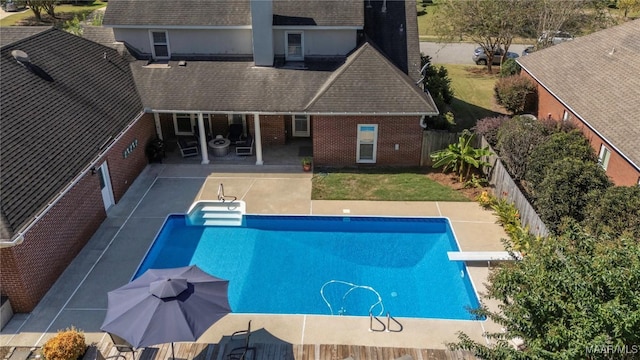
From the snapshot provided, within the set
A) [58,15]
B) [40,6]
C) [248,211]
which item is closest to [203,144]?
[248,211]

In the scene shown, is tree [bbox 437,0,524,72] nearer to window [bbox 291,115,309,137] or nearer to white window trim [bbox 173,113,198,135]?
window [bbox 291,115,309,137]

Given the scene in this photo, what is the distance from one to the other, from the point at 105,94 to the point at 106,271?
26.6 feet

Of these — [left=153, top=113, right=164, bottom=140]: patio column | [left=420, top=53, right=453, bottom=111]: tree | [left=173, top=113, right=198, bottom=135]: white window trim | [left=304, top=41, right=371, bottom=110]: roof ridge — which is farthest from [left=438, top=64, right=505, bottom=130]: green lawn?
[left=153, top=113, right=164, bottom=140]: patio column

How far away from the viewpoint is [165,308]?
11.2 meters

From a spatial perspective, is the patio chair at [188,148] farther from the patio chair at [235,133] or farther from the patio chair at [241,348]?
the patio chair at [241,348]

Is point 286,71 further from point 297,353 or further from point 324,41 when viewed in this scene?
point 297,353

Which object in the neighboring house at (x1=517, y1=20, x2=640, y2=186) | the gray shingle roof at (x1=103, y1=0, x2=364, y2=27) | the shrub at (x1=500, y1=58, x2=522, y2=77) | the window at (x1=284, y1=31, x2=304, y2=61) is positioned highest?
the gray shingle roof at (x1=103, y1=0, x2=364, y2=27)

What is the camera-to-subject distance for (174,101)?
22328 mm

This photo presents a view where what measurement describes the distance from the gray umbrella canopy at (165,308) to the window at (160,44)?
15.5 m

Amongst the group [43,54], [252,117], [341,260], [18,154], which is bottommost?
[341,260]

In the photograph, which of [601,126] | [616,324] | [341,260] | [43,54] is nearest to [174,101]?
[43,54]

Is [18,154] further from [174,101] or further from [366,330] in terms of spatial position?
[366,330]

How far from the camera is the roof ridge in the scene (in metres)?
21.9

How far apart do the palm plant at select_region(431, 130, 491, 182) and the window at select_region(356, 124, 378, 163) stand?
265cm
